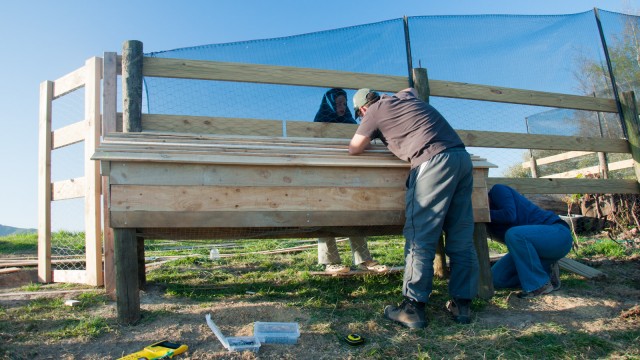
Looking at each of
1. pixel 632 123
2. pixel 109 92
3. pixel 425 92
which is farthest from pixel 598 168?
pixel 109 92

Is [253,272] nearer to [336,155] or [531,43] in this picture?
[336,155]

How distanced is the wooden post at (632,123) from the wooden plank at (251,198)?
15.1 feet

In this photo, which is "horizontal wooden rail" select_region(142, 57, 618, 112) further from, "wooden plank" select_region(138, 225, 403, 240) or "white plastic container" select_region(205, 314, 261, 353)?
"white plastic container" select_region(205, 314, 261, 353)

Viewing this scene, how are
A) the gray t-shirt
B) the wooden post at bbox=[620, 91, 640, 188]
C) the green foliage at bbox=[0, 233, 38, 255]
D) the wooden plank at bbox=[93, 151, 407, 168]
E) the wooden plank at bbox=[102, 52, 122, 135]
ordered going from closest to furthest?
the wooden plank at bbox=[93, 151, 407, 168] → the gray t-shirt → the wooden plank at bbox=[102, 52, 122, 135] → the wooden post at bbox=[620, 91, 640, 188] → the green foliage at bbox=[0, 233, 38, 255]

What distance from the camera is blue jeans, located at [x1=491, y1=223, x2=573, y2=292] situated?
12.6 feet

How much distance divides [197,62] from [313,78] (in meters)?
1.21

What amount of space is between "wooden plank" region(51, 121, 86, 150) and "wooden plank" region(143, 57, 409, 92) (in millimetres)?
952

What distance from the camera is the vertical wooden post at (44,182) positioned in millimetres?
4953

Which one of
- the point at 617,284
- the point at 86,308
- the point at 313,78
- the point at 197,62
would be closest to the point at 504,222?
the point at 617,284

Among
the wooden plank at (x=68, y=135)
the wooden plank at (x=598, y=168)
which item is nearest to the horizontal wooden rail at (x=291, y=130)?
the wooden plank at (x=68, y=135)

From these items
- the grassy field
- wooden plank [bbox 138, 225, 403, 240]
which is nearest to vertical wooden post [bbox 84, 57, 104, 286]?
the grassy field

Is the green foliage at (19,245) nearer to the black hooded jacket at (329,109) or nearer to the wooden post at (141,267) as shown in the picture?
the wooden post at (141,267)

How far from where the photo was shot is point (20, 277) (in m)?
5.37

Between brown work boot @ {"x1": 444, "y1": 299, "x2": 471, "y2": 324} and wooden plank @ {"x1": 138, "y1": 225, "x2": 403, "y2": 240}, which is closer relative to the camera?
brown work boot @ {"x1": 444, "y1": 299, "x2": 471, "y2": 324}
